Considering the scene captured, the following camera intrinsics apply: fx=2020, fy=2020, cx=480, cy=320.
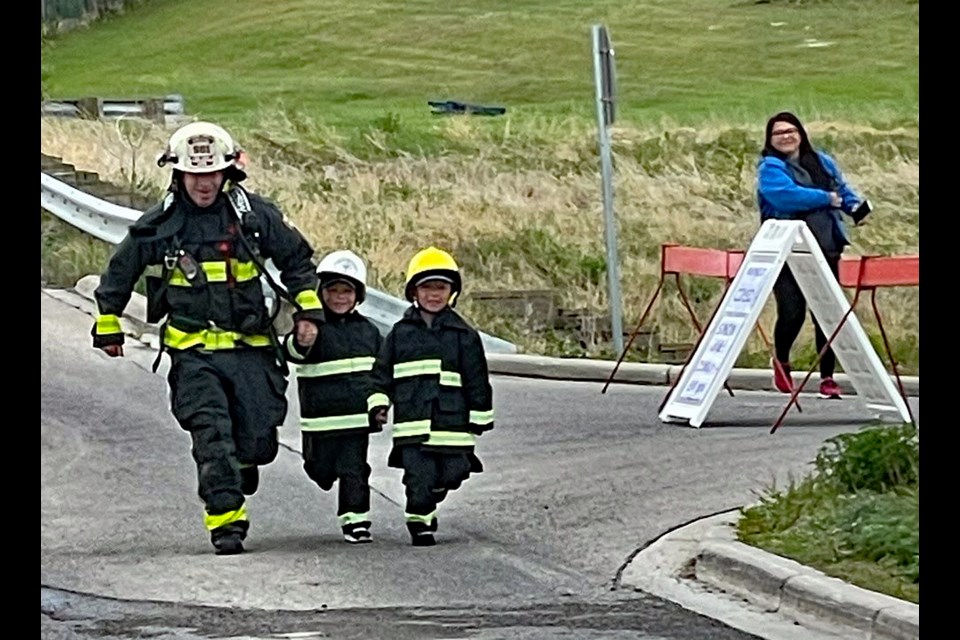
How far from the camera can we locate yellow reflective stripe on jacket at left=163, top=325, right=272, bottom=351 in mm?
8094

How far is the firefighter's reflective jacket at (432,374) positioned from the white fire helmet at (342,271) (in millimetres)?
255

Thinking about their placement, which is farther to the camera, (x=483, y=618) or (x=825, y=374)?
(x=825, y=374)

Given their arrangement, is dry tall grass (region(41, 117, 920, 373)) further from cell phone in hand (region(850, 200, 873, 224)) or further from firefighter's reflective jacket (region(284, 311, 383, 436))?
firefighter's reflective jacket (region(284, 311, 383, 436))

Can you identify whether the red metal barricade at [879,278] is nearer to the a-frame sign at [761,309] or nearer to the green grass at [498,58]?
the a-frame sign at [761,309]

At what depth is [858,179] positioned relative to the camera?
13.2m

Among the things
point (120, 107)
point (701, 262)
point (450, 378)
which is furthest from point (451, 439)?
point (120, 107)

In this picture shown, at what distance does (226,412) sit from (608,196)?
3.96 m

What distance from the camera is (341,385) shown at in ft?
27.4

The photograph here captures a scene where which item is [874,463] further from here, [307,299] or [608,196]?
[608,196]

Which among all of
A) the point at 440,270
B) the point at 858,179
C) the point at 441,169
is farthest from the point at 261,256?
the point at 858,179

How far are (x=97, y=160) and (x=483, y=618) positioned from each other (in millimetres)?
6315

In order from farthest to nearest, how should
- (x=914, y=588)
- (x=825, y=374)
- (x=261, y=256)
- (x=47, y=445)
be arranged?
(x=825, y=374), (x=47, y=445), (x=261, y=256), (x=914, y=588)

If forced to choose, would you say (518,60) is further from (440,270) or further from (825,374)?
(440,270)

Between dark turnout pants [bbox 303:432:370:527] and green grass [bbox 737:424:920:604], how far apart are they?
159 cm
